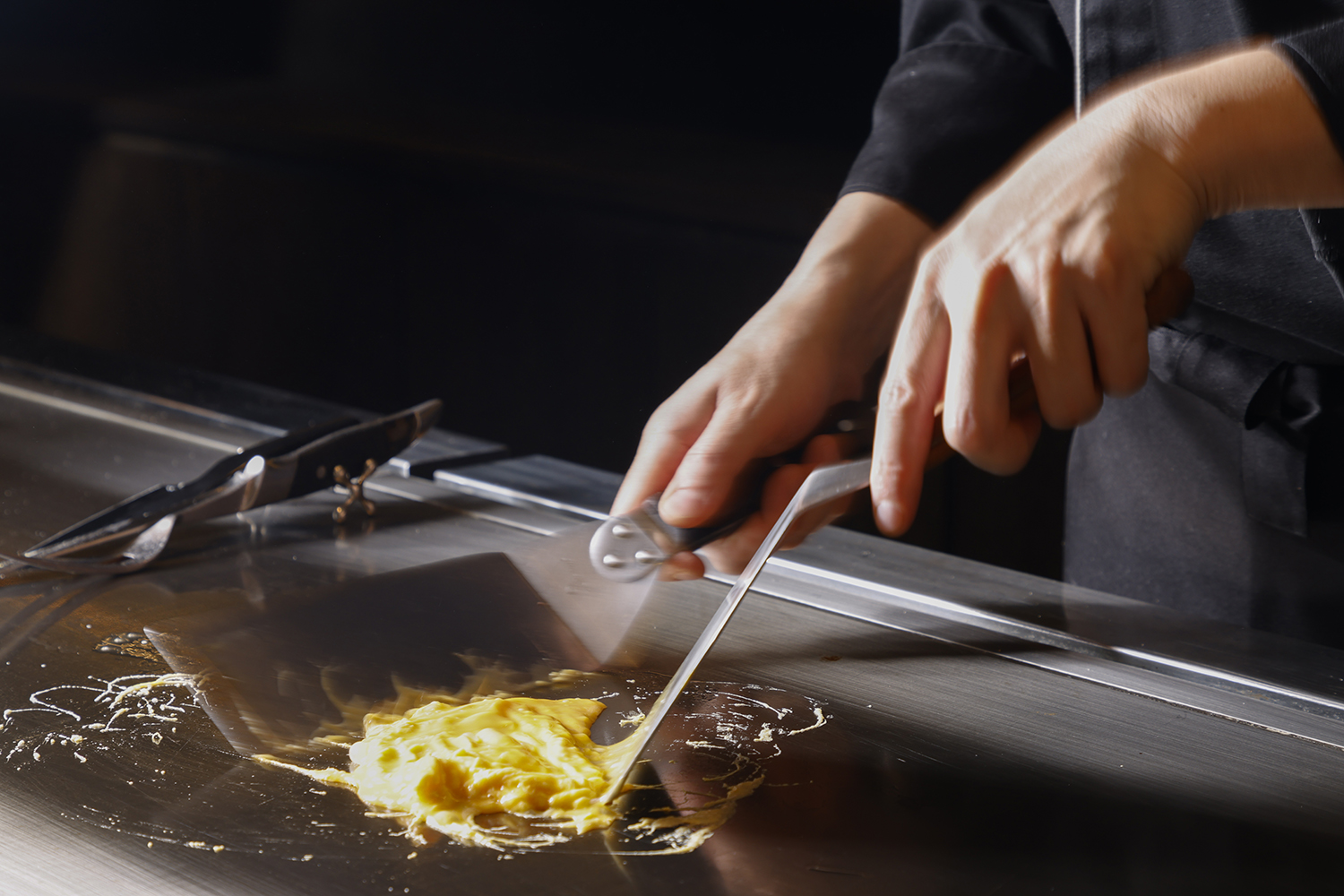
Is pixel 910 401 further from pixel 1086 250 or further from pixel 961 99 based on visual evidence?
pixel 961 99

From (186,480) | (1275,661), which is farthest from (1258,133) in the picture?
(186,480)

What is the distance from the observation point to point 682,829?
0.49m

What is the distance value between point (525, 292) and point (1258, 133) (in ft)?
4.70

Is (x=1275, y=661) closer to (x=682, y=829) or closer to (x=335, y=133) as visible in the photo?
(x=682, y=829)

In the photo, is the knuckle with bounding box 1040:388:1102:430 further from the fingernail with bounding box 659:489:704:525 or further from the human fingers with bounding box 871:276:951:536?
the fingernail with bounding box 659:489:704:525

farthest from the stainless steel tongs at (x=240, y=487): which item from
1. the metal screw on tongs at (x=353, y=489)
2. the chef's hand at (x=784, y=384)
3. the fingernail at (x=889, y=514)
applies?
the fingernail at (x=889, y=514)

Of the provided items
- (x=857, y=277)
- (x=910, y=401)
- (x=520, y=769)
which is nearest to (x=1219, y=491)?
(x=857, y=277)

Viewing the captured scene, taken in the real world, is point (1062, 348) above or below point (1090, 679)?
above

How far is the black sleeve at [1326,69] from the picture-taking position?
539 mm

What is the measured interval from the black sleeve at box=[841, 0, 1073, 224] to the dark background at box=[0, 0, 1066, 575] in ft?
2.38

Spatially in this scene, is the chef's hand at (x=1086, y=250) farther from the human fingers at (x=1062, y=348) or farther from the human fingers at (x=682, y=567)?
the human fingers at (x=682, y=567)

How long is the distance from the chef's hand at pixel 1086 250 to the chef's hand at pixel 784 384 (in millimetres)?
106

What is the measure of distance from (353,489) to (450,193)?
1.05 m

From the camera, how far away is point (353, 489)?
0.93 meters
